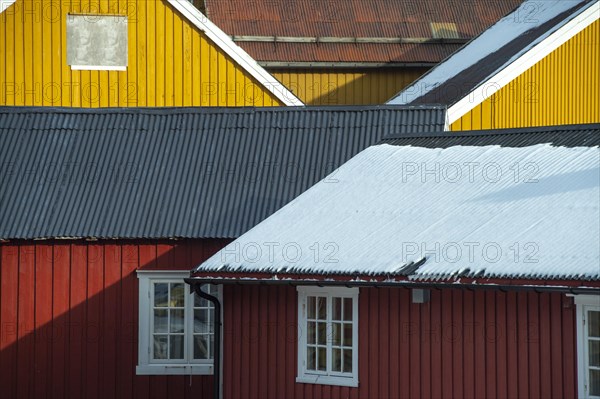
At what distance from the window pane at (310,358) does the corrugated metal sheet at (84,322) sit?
2926mm

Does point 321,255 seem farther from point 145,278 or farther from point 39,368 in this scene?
point 39,368

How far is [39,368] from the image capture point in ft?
60.7

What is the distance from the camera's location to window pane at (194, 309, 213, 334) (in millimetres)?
18375

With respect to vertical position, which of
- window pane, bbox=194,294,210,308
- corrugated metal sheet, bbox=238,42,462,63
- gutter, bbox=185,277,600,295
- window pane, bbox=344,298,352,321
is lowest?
window pane, bbox=344,298,352,321

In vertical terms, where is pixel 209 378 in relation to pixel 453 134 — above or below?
below

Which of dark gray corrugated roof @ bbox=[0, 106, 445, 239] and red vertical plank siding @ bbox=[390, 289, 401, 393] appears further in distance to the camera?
dark gray corrugated roof @ bbox=[0, 106, 445, 239]

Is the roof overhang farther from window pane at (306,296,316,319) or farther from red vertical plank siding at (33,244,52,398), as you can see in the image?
red vertical plank siding at (33,244,52,398)

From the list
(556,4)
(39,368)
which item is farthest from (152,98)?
(556,4)

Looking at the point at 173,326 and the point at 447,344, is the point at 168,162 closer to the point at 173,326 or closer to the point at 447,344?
the point at 173,326

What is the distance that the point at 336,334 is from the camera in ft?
51.1

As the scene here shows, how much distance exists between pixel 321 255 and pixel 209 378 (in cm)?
392

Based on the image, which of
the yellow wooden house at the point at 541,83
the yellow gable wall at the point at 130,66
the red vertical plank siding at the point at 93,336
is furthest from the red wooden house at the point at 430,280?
the yellow gable wall at the point at 130,66

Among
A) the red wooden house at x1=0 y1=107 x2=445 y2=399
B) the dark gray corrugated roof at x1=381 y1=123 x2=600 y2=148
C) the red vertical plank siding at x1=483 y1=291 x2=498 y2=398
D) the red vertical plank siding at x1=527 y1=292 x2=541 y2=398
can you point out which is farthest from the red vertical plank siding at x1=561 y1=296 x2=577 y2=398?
the red wooden house at x1=0 y1=107 x2=445 y2=399

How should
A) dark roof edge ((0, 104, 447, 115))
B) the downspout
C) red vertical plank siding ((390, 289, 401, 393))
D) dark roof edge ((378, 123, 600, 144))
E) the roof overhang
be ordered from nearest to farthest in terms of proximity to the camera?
the roof overhang < red vertical plank siding ((390, 289, 401, 393)) < the downspout < dark roof edge ((378, 123, 600, 144)) < dark roof edge ((0, 104, 447, 115))
